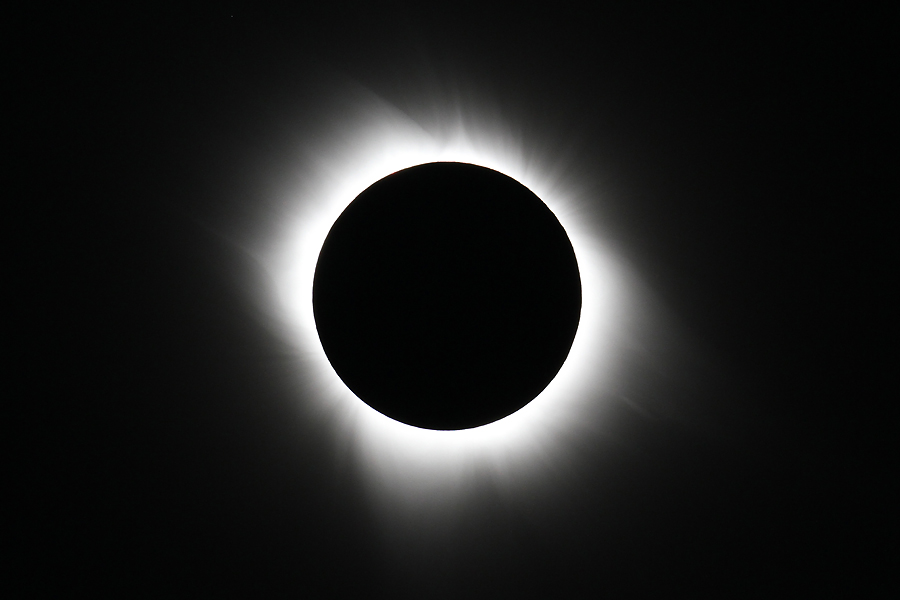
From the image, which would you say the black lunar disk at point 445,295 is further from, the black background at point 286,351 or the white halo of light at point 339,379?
the black background at point 286,351

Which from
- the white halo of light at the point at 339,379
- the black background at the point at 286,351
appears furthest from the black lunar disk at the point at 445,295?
the black background at the point at 286,351

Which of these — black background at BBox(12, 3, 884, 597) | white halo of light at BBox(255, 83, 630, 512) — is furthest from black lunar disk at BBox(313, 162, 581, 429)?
black background at BBox(12, 3, 884, 597)

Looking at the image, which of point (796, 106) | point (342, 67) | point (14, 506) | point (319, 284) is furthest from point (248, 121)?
point (796, 106)

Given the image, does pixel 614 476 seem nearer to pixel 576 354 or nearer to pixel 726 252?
pixel 576 354

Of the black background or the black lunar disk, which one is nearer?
the black lunar disk

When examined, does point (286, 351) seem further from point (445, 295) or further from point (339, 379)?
point (445, 295)

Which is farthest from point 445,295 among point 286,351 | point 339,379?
point 286,351

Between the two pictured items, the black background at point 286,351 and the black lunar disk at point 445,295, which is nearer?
the black lunar disk at point 445,295

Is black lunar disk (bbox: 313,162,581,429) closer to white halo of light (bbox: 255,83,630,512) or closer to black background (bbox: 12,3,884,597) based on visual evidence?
white halo of light (bbox: 255,83,630,512)
